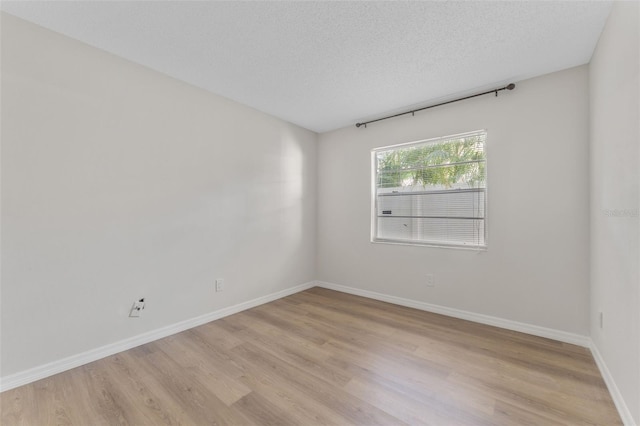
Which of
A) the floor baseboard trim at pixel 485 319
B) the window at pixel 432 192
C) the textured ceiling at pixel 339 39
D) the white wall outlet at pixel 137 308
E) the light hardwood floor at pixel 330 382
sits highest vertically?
the textured ceiling at pixel 339 39

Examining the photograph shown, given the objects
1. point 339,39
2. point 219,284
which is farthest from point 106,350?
point 339,39

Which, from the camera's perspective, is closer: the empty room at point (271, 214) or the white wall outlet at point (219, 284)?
the empty room at point (271, 214)

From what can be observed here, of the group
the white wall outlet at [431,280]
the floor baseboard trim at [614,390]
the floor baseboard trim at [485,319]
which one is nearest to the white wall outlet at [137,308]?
the floor baseboard trim at [485,319]

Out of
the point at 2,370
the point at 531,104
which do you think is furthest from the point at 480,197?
the point at 2,370

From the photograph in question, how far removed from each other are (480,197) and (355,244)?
1707 millimetres

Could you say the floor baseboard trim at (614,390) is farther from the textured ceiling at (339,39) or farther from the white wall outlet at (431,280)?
the textured ceiling at (339,39)

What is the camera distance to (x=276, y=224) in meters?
3.64

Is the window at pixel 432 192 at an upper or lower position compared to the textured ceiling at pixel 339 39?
lower

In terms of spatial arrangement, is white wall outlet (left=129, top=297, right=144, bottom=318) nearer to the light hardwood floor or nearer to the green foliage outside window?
the light hardwood floor

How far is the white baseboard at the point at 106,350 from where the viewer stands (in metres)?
1.78

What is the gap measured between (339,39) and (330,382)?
8.16ft

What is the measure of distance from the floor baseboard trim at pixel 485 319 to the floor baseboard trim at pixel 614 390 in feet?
0.59

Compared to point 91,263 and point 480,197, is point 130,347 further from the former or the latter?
point 480,197

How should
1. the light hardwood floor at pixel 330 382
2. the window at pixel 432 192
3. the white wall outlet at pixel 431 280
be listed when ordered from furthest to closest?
1. the white wall outlet at pixel 431 280
2. the window at pixel 432 192
3. the light hardwood floor at pixel 330 382
